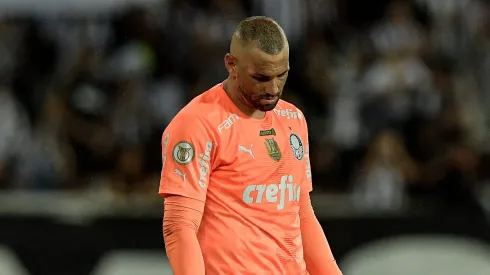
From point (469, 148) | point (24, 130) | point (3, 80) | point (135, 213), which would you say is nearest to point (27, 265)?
point (135, 213)

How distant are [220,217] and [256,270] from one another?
0.84ft

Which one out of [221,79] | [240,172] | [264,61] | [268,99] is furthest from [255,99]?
[221,79]

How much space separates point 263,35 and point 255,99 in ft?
0.83

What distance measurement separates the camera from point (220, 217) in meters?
3.57

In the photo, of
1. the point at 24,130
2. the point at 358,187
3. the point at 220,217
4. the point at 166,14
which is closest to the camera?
the point at 220,217

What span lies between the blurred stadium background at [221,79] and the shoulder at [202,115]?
3903mm

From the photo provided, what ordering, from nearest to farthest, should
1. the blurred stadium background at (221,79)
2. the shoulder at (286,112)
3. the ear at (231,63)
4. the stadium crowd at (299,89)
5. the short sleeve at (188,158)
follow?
1. the short sleeve at (188,158)
2. the ear at (231,63)
3. the shoulder at (286,112)
4. the blurred stadium background at (221,79)
5. the stadium crowd at (299,89)

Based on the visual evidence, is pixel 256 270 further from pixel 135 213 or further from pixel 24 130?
pixel 24 130

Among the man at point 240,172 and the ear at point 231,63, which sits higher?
the ear at point 231,63

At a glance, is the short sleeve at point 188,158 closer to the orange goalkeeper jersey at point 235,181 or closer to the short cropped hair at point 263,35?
the orange goalkeeper jersey at point 235,181

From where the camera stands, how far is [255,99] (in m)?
3.52

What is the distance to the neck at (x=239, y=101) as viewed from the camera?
11.9 ft

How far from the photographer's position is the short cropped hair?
344 cm

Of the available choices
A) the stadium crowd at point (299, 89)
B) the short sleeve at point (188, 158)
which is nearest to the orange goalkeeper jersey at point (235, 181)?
the short sleeve at point (188, 158)
